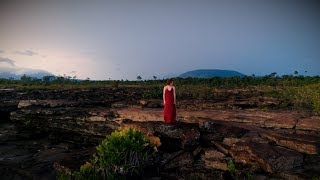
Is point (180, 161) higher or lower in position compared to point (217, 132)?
lower

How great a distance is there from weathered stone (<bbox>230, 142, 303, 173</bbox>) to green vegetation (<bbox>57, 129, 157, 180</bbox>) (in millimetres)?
4224

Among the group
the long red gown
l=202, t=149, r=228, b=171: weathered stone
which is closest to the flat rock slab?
the long red gown

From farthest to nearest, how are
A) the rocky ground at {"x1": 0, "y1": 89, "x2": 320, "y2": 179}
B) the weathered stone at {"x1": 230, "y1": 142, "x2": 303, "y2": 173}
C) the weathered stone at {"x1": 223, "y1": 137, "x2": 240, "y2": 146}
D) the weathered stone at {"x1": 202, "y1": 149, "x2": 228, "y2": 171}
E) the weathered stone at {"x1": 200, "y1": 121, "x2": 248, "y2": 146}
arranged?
1. the weathered stone at {"x1": 200, "y1": 121, "x2": 248, "y2": 146}
2. the weathered stone at {"x1": 223, "y1": 137, "x2": 240, "y2": 146}
3. the weathered stone at {"x1": 202, "y1": 149, "x2": 228, "y2": 171}
4. the rocky ground at {"x1": 0, "y1": 89, "x2": 320, "y2": 179}
5. the weathered stone at {"x1": 230, "y1": 142, "x2": 303, "y2": 173}

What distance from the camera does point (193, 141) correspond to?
16.0 metres

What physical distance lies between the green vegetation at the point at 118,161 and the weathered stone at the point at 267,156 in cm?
422

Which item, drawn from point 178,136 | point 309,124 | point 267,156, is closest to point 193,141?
point 178,136

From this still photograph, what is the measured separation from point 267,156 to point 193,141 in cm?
410

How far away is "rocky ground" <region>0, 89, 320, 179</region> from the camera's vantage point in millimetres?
13234

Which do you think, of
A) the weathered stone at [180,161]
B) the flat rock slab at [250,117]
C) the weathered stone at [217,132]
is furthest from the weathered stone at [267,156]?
the flat rock slab at [250,117]

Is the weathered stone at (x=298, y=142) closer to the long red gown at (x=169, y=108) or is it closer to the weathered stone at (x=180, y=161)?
the weathered stone at (x=180, y=161)

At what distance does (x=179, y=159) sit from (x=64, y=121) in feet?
55.9

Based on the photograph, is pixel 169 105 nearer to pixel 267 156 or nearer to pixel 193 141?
pixel 193 141

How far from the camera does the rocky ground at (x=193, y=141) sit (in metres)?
13.2

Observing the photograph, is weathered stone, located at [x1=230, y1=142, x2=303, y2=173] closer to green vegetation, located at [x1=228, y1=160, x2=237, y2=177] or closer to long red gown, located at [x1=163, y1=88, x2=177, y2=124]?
green vegetation, located at [x1=228, y1=160, x2=237, y2=177]
